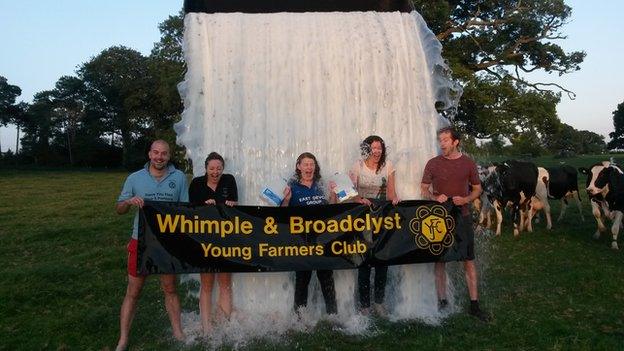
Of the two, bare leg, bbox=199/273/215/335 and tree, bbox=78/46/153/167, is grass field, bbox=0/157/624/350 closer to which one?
bare leg, bbox=199/273/215/335

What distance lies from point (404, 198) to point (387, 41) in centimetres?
205

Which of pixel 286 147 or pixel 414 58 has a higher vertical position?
pixel 414 58

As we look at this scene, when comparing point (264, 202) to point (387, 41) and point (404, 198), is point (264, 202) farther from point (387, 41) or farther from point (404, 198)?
point (387, 41)

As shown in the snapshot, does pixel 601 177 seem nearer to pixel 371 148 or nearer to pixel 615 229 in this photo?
pixel 615 229

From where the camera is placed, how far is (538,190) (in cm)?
1373

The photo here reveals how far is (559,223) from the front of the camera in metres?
14.1

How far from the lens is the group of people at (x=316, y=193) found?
17.9ft

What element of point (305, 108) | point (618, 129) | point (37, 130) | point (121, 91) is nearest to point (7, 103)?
point (37, 130)

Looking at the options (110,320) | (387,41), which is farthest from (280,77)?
(110,320)

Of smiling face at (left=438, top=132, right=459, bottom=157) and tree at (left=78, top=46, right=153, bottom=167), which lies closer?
smiling face at (left=438, top=132, right=459, bottom=157)

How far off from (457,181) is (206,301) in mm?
3066

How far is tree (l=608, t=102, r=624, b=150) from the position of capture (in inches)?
2908

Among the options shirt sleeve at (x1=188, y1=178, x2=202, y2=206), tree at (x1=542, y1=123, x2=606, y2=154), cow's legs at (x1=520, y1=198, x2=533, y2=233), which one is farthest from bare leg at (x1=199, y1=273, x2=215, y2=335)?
tree at (x1=542, y1=123, x2=606, y2=154)

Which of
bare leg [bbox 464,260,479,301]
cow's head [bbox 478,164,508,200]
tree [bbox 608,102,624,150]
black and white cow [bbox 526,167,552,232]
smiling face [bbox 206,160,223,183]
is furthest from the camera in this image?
tree [bbox 608,102,624,150]
